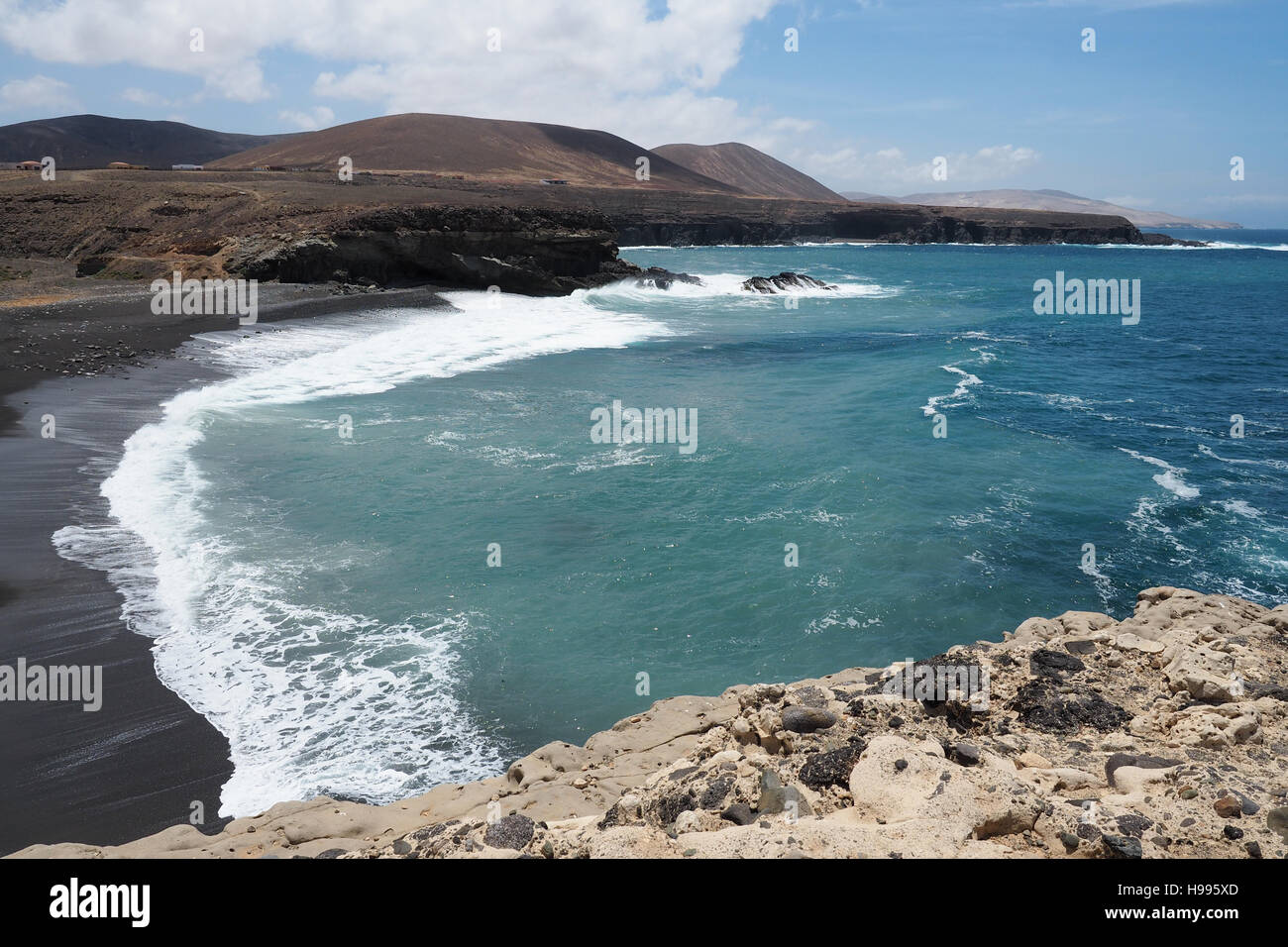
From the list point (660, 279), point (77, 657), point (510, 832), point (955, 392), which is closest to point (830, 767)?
point (510, 832)

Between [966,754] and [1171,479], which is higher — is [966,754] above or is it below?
below

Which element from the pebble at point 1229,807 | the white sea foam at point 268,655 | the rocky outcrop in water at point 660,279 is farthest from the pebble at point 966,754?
the rocky outcrop in water at point 660,279

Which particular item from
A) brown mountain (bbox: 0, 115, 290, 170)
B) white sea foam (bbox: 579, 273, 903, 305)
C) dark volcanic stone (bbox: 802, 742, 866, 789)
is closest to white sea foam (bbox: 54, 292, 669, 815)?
dark volcanic stone (bbox: 802, 742, 866, 789)

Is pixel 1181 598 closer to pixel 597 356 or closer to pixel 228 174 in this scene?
pixel 597 356

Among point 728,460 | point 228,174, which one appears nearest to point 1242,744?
point 728,460

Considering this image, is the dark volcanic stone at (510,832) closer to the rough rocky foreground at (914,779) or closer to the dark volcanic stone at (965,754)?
the rough rocky foreground at (914,779)

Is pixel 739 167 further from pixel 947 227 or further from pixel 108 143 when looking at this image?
pixel 108 143
